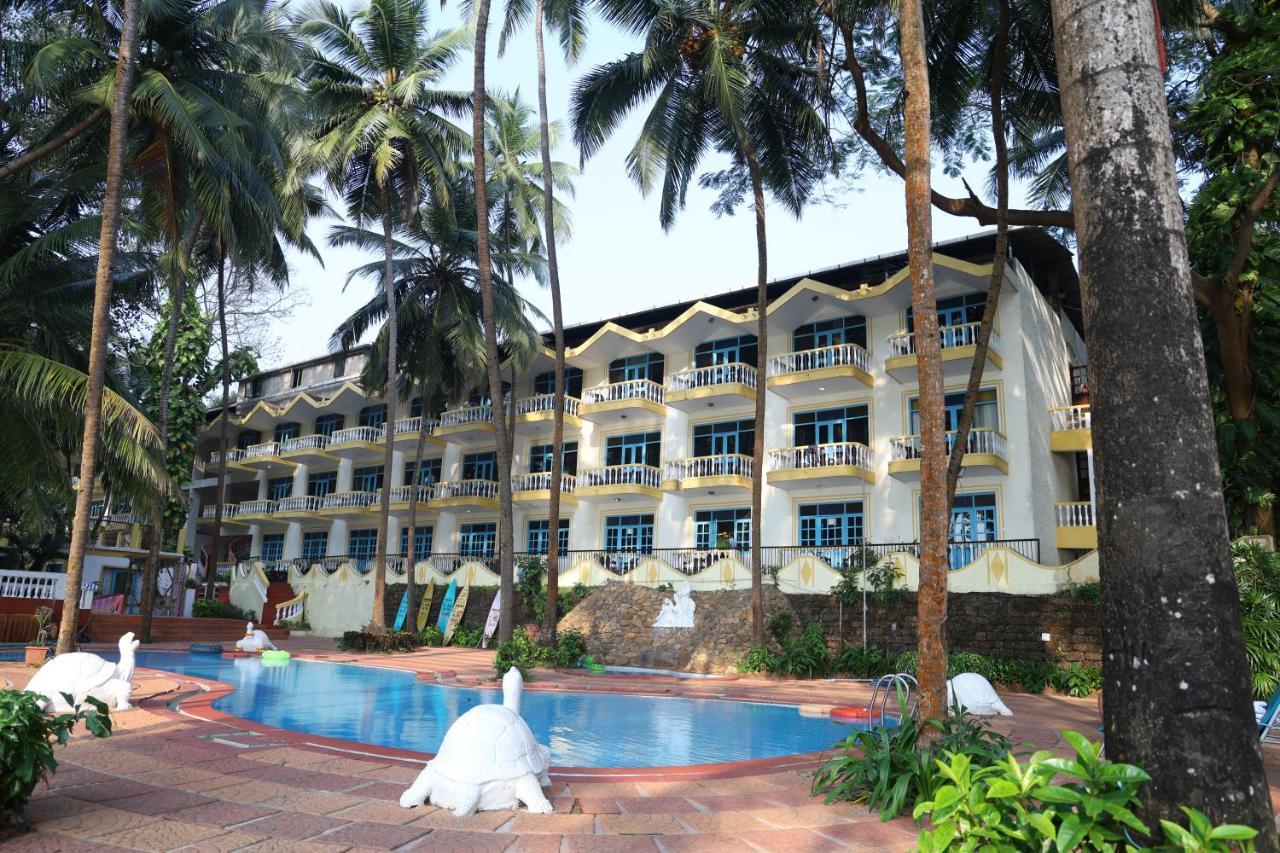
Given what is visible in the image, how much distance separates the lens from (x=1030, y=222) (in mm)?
12945

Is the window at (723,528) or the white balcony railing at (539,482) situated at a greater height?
the white balcony railing at (539,482)

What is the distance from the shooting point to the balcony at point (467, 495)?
92.9ft

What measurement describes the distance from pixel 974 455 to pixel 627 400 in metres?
10.2

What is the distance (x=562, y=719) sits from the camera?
12.0 metres

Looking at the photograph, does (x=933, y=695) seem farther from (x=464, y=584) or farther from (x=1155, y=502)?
(x=464, y=584)

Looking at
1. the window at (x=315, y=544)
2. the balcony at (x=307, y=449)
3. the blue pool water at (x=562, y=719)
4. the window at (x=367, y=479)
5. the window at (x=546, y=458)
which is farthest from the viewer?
the window at (x=315, y=544)

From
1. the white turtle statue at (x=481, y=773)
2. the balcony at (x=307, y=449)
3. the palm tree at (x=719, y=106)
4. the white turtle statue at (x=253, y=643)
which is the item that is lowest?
the white turtle statue at (x=253, y=643)

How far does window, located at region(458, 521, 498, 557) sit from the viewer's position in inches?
1171

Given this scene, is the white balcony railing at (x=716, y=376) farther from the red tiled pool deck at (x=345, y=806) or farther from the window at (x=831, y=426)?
the red tiled pool deck at (x=345, y=806)

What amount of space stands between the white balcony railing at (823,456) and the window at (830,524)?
1.23m

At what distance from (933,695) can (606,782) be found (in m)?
2.60

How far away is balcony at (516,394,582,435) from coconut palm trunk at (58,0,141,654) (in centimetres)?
1591

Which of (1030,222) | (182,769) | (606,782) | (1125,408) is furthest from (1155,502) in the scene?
(1030,222)

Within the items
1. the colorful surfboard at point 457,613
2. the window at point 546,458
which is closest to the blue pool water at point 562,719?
the colorful surfboard at point 457,613
